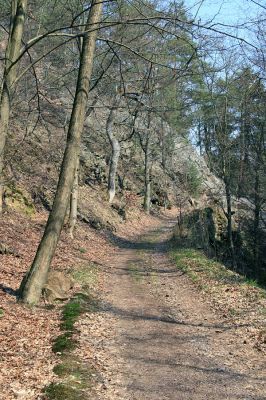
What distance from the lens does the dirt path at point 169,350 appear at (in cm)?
562

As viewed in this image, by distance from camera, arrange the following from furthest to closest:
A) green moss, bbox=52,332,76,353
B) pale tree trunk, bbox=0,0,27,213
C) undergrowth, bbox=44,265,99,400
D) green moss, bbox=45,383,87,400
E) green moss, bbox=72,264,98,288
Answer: green moss, bbox=72,264,98,288, pale tree trunk, bbox=0,0,27,213, green moss, bbox=52,332,76,353, undergrowth, bbox=44,265,99,400, green moss, bbox=45,383,87,400

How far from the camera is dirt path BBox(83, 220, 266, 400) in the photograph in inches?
221

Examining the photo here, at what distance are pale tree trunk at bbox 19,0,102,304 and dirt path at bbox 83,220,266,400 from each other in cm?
162

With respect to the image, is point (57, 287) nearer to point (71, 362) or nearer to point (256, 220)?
point (71, 362)

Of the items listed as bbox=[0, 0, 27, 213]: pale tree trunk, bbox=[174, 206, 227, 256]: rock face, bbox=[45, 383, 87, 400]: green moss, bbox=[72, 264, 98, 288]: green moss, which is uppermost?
bbox=[0, 0, 27, 213]: pale tree trunk

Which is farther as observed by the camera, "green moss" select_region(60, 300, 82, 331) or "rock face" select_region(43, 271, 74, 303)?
"rock face" select_region(43, 271, 74, 303)

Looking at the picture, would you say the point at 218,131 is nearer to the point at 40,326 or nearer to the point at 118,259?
the point at 118,259

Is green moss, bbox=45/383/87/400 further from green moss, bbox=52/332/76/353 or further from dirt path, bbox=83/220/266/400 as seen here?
green moss, bbox=52/332/76/353

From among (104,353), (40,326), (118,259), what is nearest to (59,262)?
(118,259)

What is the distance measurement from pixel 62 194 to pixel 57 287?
8.06ft

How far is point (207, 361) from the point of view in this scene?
6699 mm

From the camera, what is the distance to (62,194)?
9789 millimetres

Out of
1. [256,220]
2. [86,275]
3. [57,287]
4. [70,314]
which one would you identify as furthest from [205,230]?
[70,314]

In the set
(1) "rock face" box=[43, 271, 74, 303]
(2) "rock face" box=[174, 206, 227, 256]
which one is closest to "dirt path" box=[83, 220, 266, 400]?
(1) "rock face" box=[43, 271, 74, 303]
